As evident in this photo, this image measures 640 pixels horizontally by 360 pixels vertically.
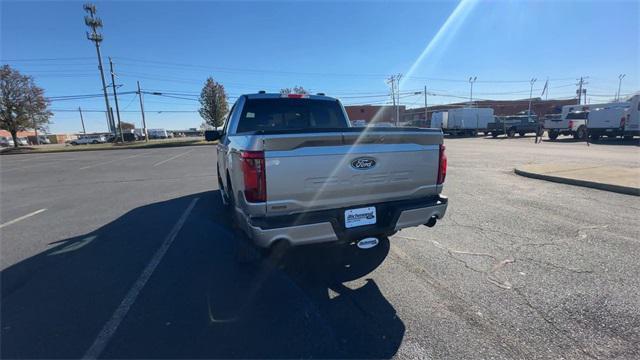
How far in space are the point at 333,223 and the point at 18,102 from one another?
51729mm

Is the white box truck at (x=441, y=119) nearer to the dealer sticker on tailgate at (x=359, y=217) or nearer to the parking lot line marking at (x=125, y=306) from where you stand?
the dealer sticker on tailgate at (x=359, y=217)

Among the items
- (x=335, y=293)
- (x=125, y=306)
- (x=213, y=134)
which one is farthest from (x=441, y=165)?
(x=213, y=134)

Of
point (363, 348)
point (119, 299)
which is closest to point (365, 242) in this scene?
point (363, 348)

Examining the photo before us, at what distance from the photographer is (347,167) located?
2959mm

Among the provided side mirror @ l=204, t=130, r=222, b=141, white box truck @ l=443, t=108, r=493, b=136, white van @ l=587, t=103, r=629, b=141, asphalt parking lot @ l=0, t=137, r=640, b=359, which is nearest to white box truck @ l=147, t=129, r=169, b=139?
white box truck @ l=443, t=108, r=493, b=136

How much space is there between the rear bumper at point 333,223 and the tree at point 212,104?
42.4m

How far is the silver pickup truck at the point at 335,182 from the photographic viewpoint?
271 cm

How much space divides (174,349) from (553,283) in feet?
12.2

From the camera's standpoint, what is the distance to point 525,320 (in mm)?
2693

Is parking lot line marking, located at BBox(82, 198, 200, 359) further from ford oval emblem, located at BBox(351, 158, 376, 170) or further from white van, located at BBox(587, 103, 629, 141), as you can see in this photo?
white van, located at BBox(587, 103, 629, 141)

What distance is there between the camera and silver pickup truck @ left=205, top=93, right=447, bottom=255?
8.87 feet

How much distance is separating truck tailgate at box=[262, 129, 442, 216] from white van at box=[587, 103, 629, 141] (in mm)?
25549

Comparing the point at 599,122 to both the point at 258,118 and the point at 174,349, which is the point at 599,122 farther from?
the point at 174,349

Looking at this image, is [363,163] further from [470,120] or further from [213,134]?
[470,120]
